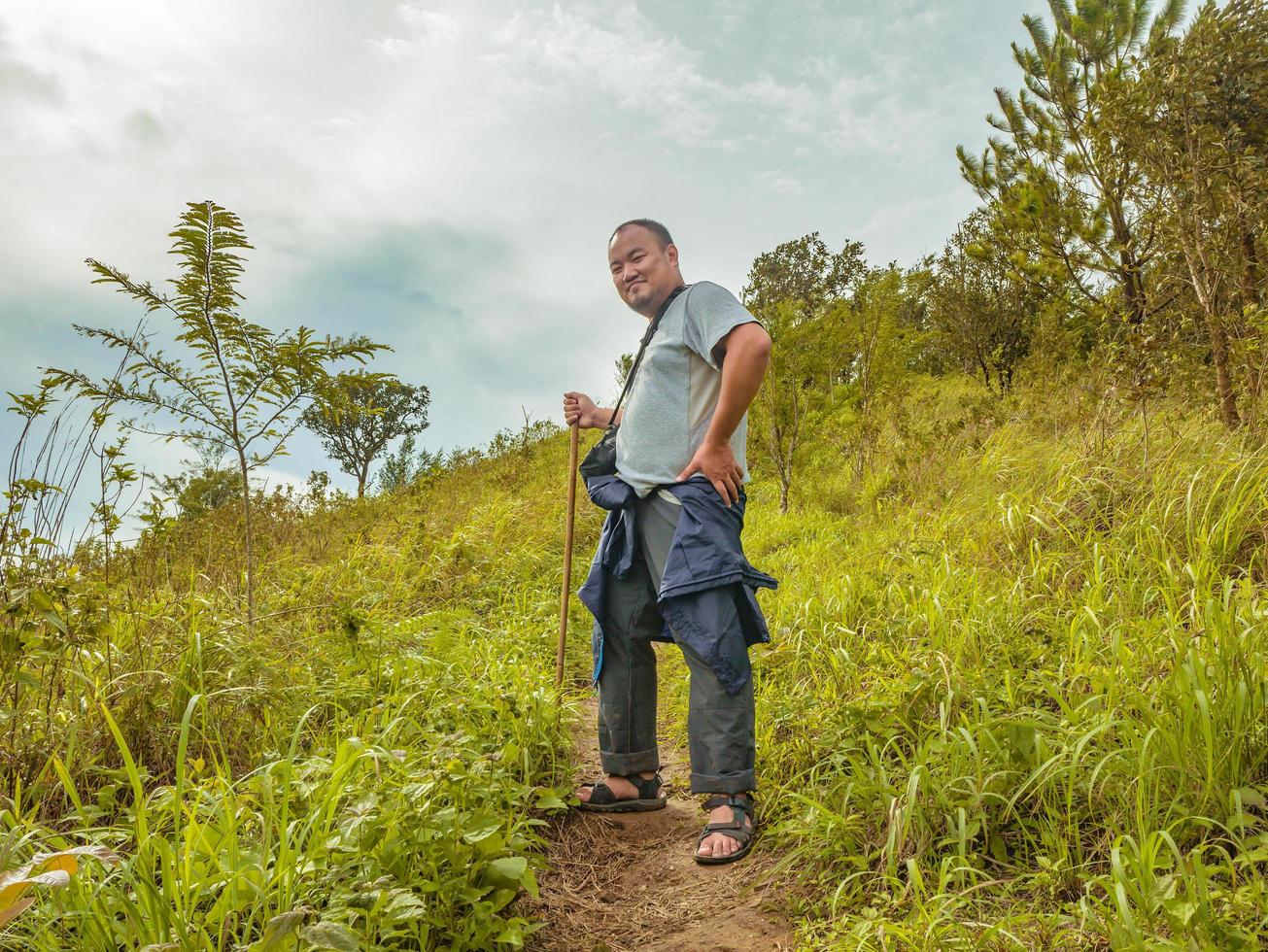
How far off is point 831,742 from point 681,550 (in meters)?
0.90

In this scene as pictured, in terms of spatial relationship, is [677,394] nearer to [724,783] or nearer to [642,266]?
[642,266]

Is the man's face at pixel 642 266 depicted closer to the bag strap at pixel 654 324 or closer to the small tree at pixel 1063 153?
the bag strap at pixel 654 324

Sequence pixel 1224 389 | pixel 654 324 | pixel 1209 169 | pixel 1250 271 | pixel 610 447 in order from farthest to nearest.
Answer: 1. pixel 1250 271
2. pixel 1209 169
3. pixel 1224 389
4. pixel 610 447
5. pixel 654 324

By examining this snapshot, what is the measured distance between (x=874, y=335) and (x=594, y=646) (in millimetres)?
6040

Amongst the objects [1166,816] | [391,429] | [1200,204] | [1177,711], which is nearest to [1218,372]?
[1200,204]

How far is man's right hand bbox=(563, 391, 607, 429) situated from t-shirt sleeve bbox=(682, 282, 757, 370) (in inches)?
30.5

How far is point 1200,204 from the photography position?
509 cm

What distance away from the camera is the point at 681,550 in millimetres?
2775

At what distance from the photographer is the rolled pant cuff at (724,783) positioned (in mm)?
2709

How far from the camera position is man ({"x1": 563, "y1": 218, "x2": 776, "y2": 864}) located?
8.95ft

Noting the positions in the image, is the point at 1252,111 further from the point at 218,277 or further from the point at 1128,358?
the point at 218,277

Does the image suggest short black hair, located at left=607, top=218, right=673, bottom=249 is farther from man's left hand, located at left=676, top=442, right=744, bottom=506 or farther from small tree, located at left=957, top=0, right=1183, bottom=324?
small tree, located at left=957, top=0, right=1183, bottom=324

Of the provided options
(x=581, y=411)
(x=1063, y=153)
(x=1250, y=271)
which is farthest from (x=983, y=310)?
(x=581, y=411)

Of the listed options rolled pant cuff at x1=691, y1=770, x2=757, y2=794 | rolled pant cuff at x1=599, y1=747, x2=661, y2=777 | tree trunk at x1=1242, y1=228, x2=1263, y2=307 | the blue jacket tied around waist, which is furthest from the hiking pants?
tree trunk at x1=1242, y1=228, x2=1263, y2=307
